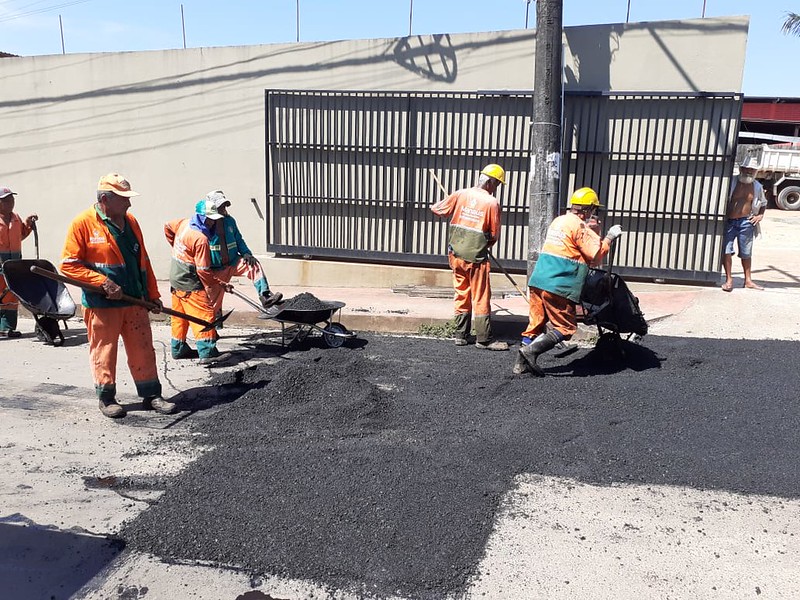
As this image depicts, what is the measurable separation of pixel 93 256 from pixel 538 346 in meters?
A: 3.56

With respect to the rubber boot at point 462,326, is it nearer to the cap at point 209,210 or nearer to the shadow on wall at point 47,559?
the cap at point 209,210

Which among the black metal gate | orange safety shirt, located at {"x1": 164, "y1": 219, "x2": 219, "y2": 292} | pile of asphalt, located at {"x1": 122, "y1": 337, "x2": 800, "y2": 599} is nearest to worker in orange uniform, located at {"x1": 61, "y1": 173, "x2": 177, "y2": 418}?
pile of asphalt, located at {"x1": 122, "y1": 337, "x2": 800, "y2": 599}

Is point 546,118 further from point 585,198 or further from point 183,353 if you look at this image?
point 183,353

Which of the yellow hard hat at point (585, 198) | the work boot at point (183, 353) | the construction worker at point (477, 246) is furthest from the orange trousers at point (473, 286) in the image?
the work boot at point (183, 353)

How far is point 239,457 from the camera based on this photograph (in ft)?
14.8

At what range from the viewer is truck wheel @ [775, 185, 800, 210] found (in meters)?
21.5

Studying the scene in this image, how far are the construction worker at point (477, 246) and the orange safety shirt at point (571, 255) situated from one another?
1.22 metres

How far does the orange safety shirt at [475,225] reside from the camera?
703 centimetres

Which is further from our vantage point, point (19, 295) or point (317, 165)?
point (317, 165)

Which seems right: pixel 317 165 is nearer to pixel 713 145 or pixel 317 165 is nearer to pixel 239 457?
pixel 713 145

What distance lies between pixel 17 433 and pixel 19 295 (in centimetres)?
273

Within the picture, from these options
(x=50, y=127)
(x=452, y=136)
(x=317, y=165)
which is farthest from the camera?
(x=50, y=127)

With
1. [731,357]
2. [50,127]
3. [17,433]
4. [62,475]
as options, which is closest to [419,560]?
[62,475]

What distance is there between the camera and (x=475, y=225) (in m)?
7.06
